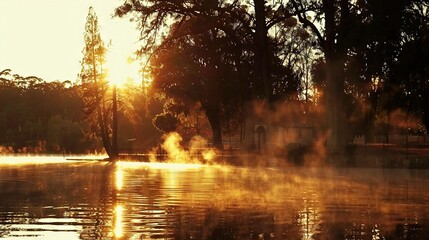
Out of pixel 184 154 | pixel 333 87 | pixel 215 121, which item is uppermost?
pixel 333 87

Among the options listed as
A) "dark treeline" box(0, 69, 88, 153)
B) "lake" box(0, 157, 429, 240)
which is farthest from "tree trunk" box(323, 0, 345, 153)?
"dark treeline" box(0, 69, 88, 153)

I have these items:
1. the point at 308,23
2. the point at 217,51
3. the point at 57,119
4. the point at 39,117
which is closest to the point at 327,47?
the point at 308,23

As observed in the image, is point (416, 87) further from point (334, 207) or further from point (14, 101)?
point (14, 101)

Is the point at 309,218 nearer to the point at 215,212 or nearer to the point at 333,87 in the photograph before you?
the point at 215,212

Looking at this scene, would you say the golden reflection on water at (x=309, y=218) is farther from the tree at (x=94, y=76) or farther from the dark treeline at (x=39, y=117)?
the dark treeline at (x=39, y=117)

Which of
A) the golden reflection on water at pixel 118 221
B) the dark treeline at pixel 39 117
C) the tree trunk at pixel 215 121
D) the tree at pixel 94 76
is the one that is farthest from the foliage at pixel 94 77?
the golden reflection on water at pixel 118 221

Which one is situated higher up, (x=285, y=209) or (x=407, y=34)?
(x=407, y=34)

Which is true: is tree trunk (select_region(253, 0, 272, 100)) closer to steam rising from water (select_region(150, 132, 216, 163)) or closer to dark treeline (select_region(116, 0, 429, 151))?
dark treeline (select_region(116, 0, 429, 151))

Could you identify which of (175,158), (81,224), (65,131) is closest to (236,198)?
(81,224)

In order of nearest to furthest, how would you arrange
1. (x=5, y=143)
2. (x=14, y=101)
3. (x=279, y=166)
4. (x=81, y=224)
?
(x=81, y=224) → (x=279, y=166) → (x=5, y=143) → (x=14, y=101)

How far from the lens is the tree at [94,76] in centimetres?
7675

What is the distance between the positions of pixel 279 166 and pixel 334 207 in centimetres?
2822

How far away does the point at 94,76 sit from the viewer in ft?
254

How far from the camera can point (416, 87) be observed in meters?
47.5
